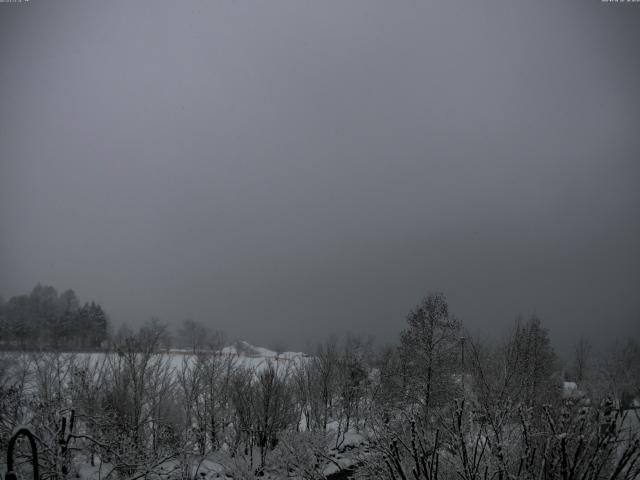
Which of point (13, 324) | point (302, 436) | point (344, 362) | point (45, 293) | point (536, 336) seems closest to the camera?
point (302, 436)

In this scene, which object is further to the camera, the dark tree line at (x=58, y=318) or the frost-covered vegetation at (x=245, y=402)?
the dark tree line at (x=58, y=318)

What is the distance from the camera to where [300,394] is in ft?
103

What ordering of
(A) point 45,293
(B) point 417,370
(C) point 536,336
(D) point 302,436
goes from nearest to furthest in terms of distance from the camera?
(D) point 302,436, (B) point 417,370, (C) point 536,336, (A) point 45,293

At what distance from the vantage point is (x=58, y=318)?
71.6 m

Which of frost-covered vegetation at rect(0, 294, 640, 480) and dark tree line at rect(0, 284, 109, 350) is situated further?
dark tree line at rect(0, 284, 109, 350)

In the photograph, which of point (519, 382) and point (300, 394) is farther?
point (300, 394)

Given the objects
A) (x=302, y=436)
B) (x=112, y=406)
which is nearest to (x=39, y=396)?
(x=112, y=406)

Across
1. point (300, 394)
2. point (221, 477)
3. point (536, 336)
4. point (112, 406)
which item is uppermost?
point (536, 336)

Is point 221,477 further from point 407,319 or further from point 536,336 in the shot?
point 536,336

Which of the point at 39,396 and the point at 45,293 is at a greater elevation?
the point at 45,293

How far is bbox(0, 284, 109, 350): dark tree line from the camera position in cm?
6297

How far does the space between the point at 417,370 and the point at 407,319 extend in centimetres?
363

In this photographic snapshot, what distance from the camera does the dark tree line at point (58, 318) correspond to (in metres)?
63.0

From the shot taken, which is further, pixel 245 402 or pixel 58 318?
pixel 58 318
